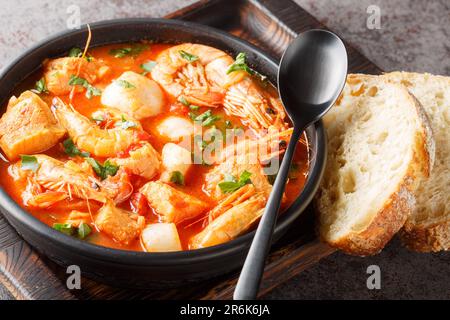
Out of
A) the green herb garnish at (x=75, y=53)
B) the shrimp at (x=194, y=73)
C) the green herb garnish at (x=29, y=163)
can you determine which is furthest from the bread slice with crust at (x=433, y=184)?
the green herb garnish at (x=29, y=163)

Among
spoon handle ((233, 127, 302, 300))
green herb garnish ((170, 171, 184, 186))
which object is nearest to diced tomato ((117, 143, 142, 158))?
green herb garnish ((170, 171, 184, 186))

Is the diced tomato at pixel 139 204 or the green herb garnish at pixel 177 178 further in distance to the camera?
the green herb garnish at pixel 177 178

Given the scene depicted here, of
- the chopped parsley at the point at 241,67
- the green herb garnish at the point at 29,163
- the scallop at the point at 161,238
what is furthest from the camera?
the chopped parsley at the point at 241,67

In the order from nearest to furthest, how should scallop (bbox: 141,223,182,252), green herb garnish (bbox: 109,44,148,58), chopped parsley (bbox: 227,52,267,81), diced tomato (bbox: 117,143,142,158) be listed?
scallop (bbox: 141,223,182,252), diced tomato (bbox: 117,143,142,158), chopped parsley (bbox: 227,52,267,81), green herb garnish (bbox: 109,44,148,58)

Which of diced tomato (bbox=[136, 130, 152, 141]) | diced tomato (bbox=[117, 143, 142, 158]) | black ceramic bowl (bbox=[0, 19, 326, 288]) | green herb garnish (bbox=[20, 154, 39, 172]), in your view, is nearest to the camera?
black ceramic bowl (bbox=[0, 19, 326, 288])

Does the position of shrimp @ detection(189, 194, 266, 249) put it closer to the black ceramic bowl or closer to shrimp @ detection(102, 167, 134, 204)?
the black ceramic bowl

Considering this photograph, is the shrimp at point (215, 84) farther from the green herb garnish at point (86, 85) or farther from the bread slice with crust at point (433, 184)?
the bread slice with crust at point (433, 184)

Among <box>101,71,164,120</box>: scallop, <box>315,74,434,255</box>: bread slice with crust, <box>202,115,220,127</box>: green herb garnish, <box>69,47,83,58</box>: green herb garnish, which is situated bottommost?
<box>315,74,434,255</box>: bread slice with crust

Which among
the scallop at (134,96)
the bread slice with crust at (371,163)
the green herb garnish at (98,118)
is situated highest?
the scallop at (134,96)
